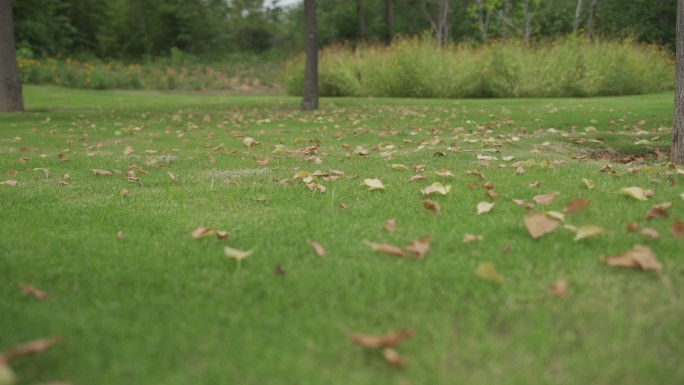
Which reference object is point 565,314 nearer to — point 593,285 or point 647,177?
point 593,285

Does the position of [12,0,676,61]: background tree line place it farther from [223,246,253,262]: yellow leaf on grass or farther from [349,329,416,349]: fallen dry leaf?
[349,329,416,349]: fallen dry leaf

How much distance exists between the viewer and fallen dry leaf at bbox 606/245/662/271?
6.89 ft

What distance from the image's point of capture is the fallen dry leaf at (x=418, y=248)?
231 cm

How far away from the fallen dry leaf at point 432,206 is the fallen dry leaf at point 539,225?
0.57 m

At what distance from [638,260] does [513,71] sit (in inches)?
595

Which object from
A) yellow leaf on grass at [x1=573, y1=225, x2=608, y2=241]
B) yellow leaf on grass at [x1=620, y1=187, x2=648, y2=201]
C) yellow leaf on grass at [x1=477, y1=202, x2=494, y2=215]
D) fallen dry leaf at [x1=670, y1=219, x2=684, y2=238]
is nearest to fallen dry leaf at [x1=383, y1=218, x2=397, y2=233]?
yellow leaf on grass at [x1=477, y1=202, x2=494, y2=215]

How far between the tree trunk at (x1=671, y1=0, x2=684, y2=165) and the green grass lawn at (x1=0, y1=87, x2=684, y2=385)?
1.94ft

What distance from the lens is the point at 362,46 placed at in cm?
2136

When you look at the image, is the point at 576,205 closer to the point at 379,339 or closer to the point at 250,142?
the point at 379,339

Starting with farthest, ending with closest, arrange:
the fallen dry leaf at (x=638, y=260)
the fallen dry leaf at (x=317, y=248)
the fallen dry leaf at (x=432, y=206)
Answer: the fallen dry leaf at (x=432, y=206) → the fallen dry leaf at (x=317, y=248) → the fallen dry leaf at (x=638, y=260)

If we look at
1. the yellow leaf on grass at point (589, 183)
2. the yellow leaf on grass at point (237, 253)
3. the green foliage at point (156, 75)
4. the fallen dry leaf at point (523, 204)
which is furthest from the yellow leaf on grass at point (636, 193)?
the green foliage at point (156, 75)

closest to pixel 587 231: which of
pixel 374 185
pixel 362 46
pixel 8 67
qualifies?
pixel 374 185

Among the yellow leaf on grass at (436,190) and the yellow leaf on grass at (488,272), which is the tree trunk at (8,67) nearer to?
the yellow leaf on grass at (436,190)

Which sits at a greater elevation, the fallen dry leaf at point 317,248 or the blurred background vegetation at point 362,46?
the blurred background vegetation at point 362,46
